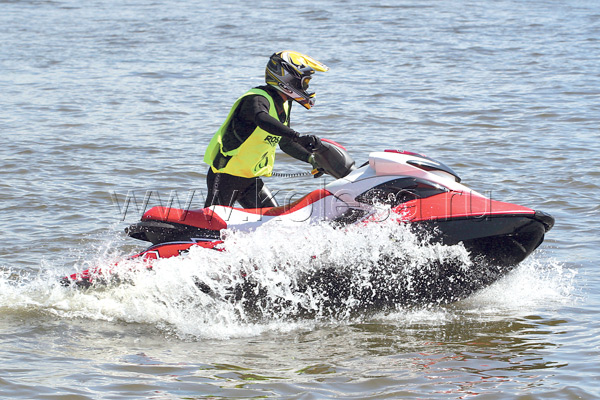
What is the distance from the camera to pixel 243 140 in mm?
5578

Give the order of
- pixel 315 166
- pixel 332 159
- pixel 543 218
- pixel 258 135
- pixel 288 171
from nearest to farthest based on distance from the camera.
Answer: pixel 543 218, pixel 332 159, pixel 315 166, pixel 258 135, pixel 288 171

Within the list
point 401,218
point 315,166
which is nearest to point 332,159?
point 315,166

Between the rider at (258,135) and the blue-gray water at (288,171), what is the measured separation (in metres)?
0.69

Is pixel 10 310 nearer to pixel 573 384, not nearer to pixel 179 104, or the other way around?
pixel 573 384

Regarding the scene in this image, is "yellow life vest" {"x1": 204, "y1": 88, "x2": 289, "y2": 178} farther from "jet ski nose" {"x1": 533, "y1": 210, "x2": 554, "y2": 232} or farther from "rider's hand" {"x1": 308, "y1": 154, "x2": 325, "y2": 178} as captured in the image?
"jet ski nose" {"x1": 533, "y1": 210, "x2": 554, "y2": 232}

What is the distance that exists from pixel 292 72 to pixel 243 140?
58 centimetres

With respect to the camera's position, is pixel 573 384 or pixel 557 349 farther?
pixel 557 349

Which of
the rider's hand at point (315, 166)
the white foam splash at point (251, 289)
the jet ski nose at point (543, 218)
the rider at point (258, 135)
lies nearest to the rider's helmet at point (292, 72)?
the rider at point (258, 135)

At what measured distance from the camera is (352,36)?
19.4 m

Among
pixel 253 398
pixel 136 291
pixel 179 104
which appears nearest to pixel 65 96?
pixel 179 104

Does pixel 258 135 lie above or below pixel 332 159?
above

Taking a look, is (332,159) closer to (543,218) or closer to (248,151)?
(248,151)

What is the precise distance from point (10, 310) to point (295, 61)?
255 cm

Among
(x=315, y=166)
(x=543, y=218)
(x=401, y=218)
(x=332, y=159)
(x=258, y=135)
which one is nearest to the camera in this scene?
(x=543, y=218)
